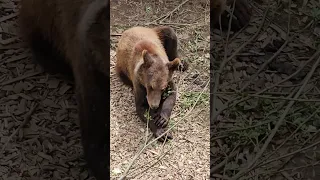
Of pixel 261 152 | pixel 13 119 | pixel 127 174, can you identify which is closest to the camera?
pixel 127 174

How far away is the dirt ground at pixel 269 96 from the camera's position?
7.02ft

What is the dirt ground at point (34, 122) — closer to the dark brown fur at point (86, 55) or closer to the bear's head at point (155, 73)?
the dark brown fur at point (86, 55)

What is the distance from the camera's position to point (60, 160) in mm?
2205

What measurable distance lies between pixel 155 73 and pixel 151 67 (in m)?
0.02

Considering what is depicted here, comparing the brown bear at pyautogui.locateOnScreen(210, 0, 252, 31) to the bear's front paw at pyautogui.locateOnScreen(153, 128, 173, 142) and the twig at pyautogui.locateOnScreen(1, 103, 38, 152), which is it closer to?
the bear's front paw at pyautogui.locateOnScreen(153, 128, 173, 142)

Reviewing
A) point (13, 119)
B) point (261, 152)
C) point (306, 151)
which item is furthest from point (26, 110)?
point (306, 151)

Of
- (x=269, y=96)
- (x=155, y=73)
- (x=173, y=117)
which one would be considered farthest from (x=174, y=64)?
(x=269, y=96)

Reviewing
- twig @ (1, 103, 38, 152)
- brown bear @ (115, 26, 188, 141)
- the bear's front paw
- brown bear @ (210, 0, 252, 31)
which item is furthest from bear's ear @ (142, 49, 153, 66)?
twig @ (1, 103, 38, 152)

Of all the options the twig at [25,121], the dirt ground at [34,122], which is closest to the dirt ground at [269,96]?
the dirt ground at [34,122]

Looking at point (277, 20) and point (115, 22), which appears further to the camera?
point (277, 20)

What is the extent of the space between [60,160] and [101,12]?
0.54m

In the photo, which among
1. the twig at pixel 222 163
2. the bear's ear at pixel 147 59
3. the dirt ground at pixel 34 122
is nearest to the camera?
the bear's ear at pixel 147 59

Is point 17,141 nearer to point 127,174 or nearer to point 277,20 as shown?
point 127,174

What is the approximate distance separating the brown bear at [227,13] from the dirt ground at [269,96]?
0.10 feet
